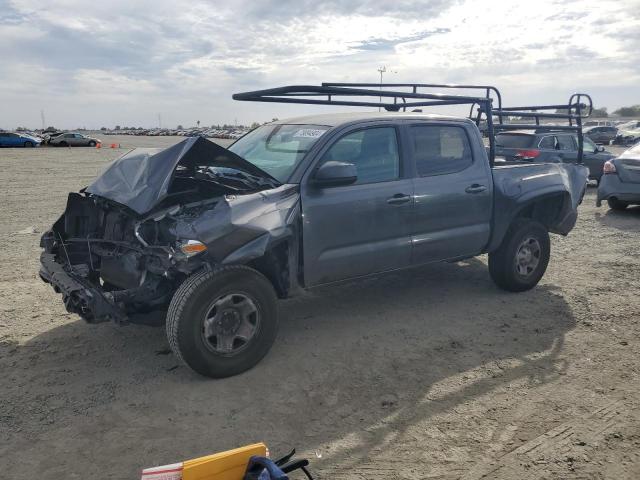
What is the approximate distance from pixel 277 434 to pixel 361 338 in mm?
1604

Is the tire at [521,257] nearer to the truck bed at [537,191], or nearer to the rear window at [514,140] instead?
the truck bed at [537,191]

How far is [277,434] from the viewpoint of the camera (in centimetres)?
323

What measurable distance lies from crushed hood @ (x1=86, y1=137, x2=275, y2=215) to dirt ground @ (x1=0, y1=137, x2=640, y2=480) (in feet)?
4.16

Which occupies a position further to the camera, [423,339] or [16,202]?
[16,202]

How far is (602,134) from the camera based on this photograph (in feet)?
135

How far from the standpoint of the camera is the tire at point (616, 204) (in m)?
11.0

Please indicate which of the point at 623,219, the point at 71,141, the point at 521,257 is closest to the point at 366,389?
the point at 521,257

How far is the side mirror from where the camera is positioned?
14.0 feet

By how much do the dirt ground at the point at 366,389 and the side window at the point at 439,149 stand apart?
4.60 ft

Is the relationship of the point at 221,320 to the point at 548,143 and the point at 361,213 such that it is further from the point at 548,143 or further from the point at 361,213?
the point at 548,143

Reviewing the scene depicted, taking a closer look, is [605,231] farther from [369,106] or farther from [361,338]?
[361,338]

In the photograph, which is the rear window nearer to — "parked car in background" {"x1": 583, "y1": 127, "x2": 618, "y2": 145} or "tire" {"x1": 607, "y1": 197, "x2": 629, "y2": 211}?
"tire" {"x1": 607, "y1": 197, "x2": 629, "y2": 211}

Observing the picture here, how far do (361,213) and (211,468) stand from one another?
260cm

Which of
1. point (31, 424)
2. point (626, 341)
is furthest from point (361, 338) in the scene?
point (31, 424)
